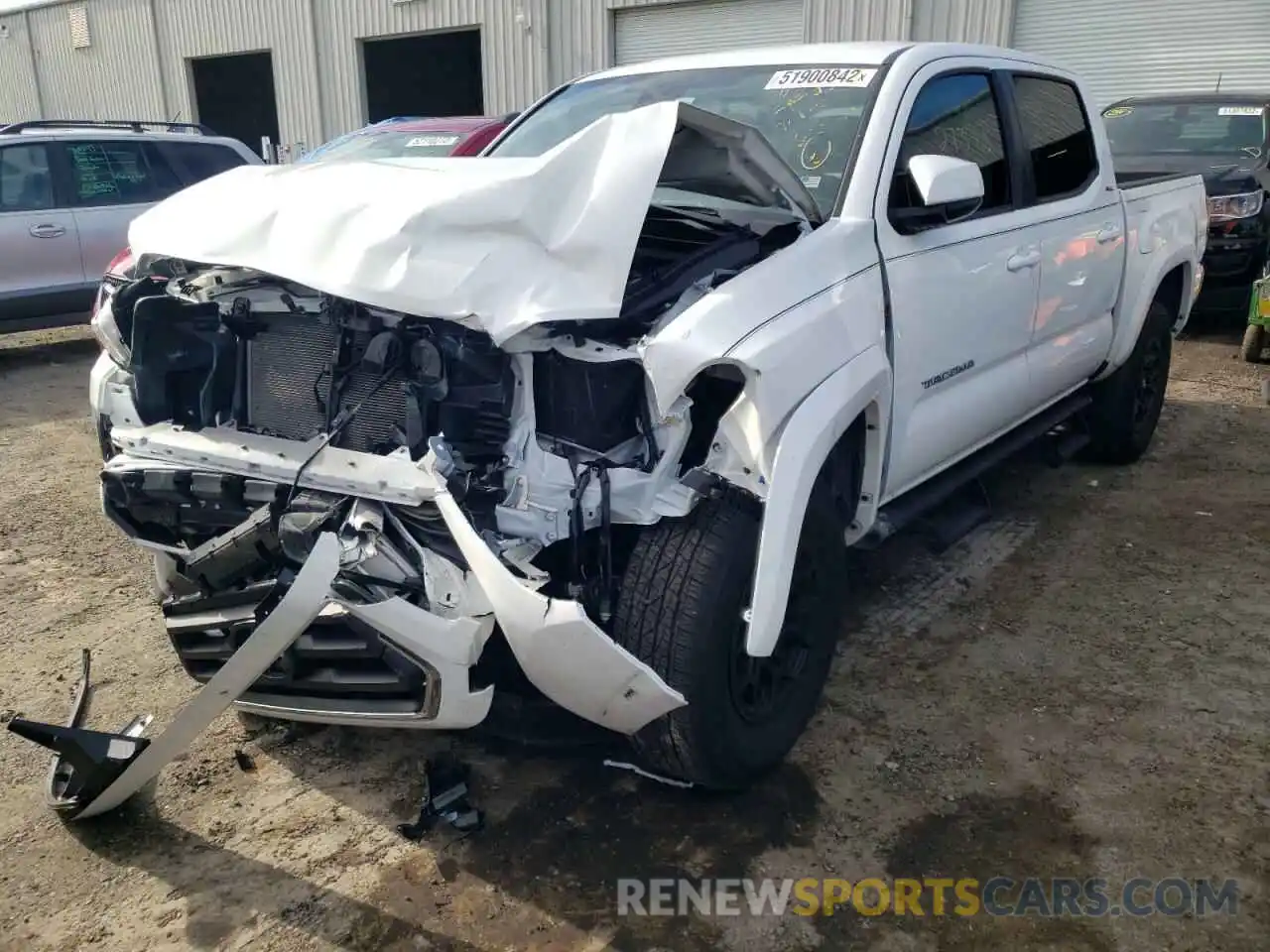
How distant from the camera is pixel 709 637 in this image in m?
2.42

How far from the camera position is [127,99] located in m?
21.7

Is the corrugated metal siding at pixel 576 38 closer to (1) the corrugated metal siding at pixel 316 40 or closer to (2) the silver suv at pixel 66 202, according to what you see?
(1) the corrugated metal siding at pixel 316 40

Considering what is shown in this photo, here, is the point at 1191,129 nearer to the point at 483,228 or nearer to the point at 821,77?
the point at 821,77

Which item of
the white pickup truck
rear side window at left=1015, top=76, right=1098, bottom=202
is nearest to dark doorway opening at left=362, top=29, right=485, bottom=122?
rear side window at left=1015, top=76, right=1098, bottom=202

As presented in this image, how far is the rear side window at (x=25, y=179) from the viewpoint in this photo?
25.9 ft

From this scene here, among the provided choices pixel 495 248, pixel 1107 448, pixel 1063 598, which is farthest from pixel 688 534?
pixel 1107 448

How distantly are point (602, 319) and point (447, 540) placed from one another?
0.63m

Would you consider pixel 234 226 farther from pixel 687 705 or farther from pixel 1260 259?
pixel 1260 259

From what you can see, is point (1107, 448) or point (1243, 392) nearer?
point (1107, 448)

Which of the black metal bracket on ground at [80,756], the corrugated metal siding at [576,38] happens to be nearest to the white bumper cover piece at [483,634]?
the black metal bracket on ground at [80,756]

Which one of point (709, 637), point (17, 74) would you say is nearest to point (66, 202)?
point (709, 637)

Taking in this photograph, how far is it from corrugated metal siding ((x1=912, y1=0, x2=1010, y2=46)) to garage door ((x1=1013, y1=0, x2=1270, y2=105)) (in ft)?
0.66

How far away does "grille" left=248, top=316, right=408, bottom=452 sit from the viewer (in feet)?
8.52

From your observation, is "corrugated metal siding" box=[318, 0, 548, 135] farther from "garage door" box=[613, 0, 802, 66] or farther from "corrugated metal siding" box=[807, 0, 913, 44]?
"corrugated metal siding" box=[807, 0, 913, 44]
